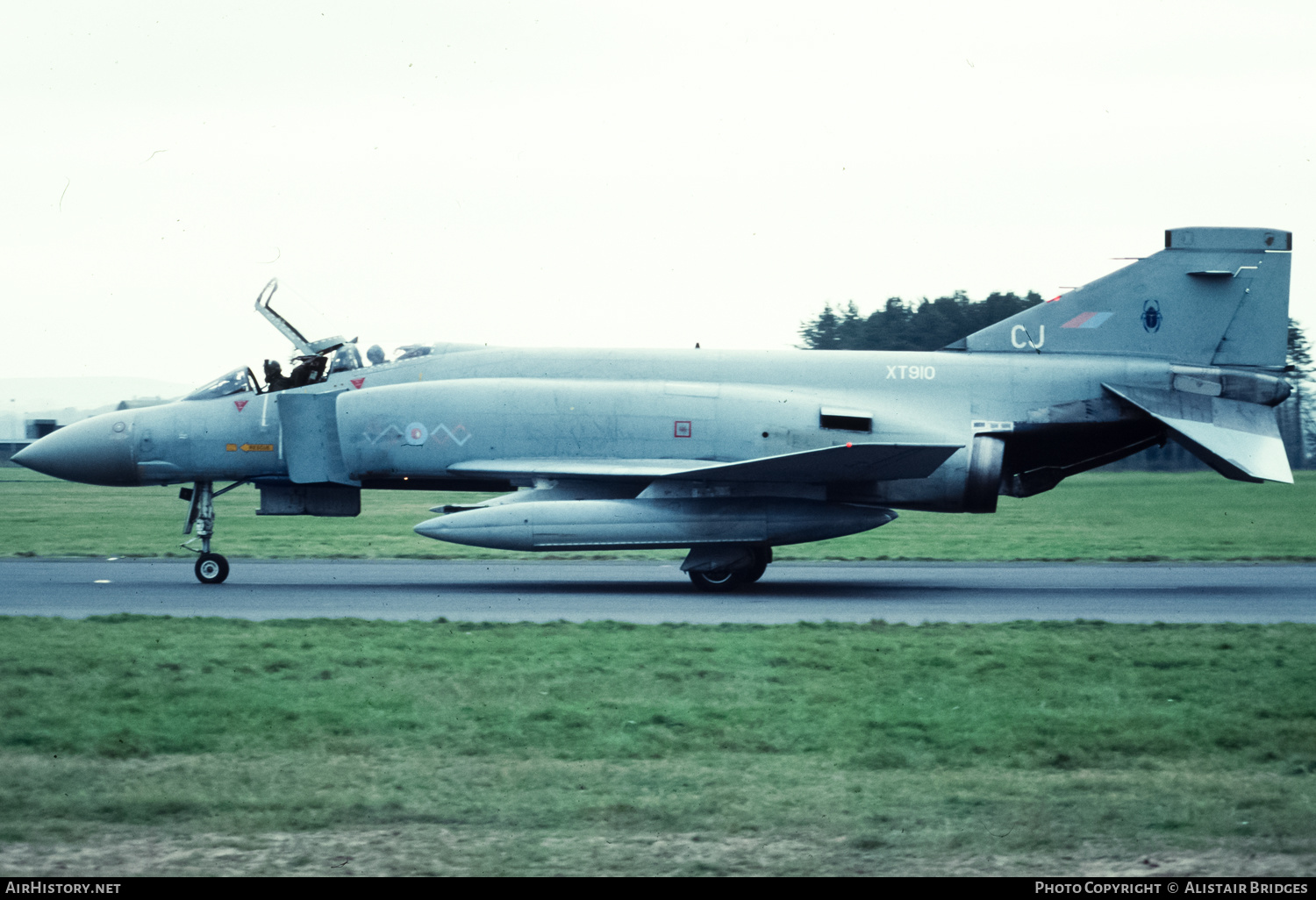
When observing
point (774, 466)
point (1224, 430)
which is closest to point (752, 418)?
point (774, 466)

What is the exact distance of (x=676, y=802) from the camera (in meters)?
5.35

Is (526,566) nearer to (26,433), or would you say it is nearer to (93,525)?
(93,525)

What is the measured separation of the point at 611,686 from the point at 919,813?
313 cm

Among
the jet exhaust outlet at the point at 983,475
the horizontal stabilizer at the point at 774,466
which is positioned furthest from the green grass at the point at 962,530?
the horizontal stabilizer at the point at 774,466

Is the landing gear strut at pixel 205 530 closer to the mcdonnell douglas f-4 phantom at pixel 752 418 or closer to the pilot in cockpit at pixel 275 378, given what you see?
the mcdonnell douglas f-4 phantom at pixel 752 418

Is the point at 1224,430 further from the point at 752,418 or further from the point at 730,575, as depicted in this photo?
the point at 730,575

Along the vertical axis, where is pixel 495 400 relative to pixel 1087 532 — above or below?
above

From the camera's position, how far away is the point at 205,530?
15664mm

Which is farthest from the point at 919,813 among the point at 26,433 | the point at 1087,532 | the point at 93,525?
the point at 26,433

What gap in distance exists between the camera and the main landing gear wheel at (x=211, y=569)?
596 inches

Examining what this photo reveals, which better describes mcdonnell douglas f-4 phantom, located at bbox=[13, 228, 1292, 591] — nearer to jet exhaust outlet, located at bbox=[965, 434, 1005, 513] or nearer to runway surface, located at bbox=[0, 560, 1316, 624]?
jet exhaust outlet, located at bbox=[965, 434, 1005, 513]

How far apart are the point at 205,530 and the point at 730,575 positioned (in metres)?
6.86

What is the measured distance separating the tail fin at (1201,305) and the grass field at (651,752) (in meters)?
6.45
